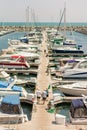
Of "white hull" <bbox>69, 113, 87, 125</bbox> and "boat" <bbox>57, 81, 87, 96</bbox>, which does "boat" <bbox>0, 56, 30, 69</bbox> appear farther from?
"white hull" <bbox>69, 113, 87, 125</bbox>

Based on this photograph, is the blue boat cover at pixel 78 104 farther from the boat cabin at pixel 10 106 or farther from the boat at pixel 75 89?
the boat at pixel 75 89

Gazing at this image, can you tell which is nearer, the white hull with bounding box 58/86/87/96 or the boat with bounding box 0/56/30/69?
the white hull with bounding box 58/86/87/96

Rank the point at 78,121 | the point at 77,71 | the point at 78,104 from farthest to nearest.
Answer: the point at 77,71 → the point at 78,104 → the point at 78,121

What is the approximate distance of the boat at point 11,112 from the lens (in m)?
22.5

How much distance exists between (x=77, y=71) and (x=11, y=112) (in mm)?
13612

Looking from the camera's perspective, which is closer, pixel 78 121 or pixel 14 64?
pixel 78 121

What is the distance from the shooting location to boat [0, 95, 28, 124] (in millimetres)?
22484

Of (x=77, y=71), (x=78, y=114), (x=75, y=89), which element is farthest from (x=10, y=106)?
(x=77, y=71)

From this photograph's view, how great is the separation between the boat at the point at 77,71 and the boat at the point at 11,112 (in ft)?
40.9

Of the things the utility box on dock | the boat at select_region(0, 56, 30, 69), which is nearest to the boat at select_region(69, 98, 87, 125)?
the utility box on dock

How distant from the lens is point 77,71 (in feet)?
116

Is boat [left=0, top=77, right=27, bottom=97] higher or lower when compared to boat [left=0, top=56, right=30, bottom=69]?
higher

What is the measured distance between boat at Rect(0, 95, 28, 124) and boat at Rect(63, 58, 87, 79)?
40.9 ft

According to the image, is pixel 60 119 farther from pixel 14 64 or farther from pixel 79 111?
pixel 14 64
